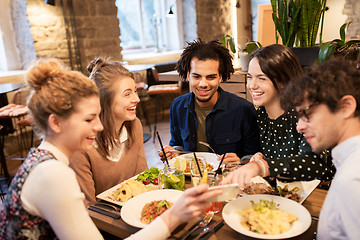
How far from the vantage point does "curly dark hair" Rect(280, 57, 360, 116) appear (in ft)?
3.30

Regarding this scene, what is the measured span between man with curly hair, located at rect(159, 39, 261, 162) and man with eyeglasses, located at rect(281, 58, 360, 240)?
43.2 inches

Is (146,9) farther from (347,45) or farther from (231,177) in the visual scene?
(231,177)

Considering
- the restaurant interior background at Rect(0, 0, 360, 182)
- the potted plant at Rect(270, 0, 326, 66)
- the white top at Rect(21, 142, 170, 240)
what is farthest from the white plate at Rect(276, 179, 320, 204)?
the restaurant interior background at Rect(0, 0, 360, 182)

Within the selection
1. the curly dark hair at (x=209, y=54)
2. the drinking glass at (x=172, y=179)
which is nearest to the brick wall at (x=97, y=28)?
the curly dark hair at (x=209, y=54)

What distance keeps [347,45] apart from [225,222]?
93.3 inches

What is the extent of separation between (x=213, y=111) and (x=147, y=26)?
5712 millimetres

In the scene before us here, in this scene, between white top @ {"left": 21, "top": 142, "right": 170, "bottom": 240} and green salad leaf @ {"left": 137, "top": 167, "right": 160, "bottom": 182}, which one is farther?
green salad leaf @ {"left": 137, "top": 167, "right": 160, "bottom": 182}

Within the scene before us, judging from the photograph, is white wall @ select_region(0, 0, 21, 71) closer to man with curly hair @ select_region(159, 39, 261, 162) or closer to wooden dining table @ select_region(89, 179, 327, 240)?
man with curly hair @ select_region(159, 39, 261, 162)

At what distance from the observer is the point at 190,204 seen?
3.47 ft

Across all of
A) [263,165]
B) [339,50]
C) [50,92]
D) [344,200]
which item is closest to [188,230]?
[263,165]

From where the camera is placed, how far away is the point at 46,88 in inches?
43.9

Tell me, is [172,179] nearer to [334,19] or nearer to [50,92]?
[50,92]

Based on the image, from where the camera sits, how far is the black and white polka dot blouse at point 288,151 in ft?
4.67

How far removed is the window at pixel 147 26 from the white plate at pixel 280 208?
6.19 meters
